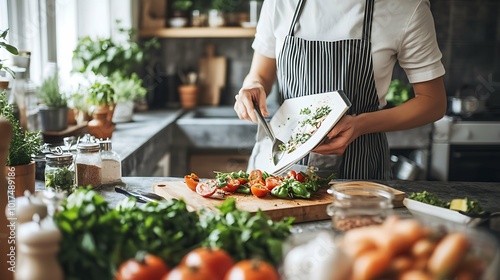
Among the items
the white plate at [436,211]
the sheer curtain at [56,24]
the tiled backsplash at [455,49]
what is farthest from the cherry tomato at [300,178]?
the tiled backsplash at [455,49]

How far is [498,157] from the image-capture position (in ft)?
12.1

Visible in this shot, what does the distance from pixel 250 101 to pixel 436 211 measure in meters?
0.77

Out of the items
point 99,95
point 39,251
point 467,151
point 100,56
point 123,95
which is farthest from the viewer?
point 467,151

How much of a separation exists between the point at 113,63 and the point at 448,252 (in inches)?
107

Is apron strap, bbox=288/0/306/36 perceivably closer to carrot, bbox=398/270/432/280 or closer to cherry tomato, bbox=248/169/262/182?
cherry tomato, bbox=248/169/262/182

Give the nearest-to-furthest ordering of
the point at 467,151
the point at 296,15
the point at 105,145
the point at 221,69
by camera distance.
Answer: the point at 105,145
the point at 296,15
the point at 467,151
the point at 221,69

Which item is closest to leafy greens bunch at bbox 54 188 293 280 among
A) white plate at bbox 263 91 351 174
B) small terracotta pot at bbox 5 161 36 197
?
small terracotta pot at bbox 5 161 36 197

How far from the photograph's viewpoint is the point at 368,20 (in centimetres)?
196

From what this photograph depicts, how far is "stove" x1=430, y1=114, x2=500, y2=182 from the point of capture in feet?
11.9

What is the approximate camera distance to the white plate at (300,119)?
169cm

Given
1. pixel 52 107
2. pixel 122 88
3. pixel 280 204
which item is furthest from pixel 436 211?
pixel 122 88

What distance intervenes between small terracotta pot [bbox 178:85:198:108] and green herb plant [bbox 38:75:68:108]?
1.67 m

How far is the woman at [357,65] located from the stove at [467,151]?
5.39 ft

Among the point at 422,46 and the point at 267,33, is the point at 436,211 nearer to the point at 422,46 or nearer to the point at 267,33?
the point at 422,46
